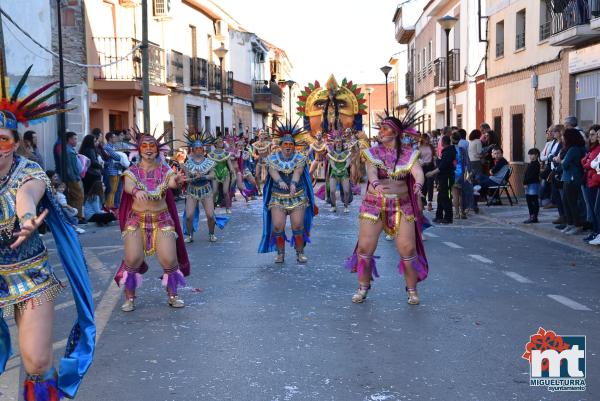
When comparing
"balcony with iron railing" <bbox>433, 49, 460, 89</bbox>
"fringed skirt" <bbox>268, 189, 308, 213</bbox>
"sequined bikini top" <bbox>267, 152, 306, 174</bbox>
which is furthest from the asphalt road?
"balcony with iron railing" <bbox>433, 49, 460, 89</bbox>

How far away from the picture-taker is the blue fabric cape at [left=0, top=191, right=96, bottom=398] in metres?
4.47

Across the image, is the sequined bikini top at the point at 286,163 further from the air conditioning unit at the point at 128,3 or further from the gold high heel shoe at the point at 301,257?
the air conditioning unit at the point at 128,3

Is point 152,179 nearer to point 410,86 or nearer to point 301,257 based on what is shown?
point 301,257

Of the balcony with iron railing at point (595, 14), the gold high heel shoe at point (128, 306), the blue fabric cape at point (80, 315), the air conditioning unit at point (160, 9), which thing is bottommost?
the gold high heel shoe at point (128, 306)

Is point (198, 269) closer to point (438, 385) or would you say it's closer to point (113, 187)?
point (438, 385)

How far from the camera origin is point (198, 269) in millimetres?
10047

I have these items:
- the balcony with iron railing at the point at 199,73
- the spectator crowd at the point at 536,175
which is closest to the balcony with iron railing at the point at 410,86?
the balcony with iron railing at the point at 199,73

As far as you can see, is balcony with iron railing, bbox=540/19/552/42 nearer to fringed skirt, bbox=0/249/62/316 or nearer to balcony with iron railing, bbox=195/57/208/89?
balcony with iron railing, bbox=195/57/208/89

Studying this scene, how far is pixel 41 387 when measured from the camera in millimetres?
4238

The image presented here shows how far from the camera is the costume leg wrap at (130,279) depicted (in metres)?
7.71

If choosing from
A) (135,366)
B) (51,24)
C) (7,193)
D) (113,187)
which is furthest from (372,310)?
(51,24)

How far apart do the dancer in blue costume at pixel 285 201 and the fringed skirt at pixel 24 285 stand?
248 inches

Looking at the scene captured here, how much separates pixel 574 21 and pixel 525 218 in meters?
5.03
